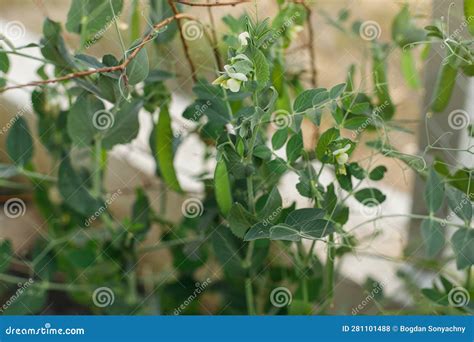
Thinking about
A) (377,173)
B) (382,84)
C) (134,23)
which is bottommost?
(377,173)

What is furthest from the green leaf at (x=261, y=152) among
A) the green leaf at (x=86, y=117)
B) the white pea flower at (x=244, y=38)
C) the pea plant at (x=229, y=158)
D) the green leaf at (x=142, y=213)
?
the green leaf at (x=142, y=213)

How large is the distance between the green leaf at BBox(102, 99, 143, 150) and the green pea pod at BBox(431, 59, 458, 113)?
14.6 inches

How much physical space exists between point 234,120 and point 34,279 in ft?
1.53

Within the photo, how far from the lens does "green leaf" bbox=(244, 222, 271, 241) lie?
66cm

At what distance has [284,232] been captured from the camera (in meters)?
0.65

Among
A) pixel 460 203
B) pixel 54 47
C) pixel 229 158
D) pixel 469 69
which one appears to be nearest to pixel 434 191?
pixel 460 203

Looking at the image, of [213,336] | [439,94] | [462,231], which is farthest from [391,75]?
[213,336]

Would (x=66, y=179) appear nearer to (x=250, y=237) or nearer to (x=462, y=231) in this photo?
(x=250, y=237)

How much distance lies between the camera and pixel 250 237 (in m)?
0.66

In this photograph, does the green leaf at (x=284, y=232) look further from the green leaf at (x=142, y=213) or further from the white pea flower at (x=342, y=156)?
the green leaf at (x=142, y=213)

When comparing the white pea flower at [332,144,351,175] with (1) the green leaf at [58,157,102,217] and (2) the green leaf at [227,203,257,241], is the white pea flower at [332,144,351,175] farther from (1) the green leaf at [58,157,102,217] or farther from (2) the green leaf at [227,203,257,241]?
(1) the green leaf at [58,157,102,217]

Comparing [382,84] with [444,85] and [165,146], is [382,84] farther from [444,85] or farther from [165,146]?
[165,146]

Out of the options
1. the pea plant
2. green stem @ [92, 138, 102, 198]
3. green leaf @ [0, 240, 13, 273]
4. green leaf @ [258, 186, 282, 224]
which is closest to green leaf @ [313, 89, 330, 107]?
the pea plant

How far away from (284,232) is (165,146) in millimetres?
256
